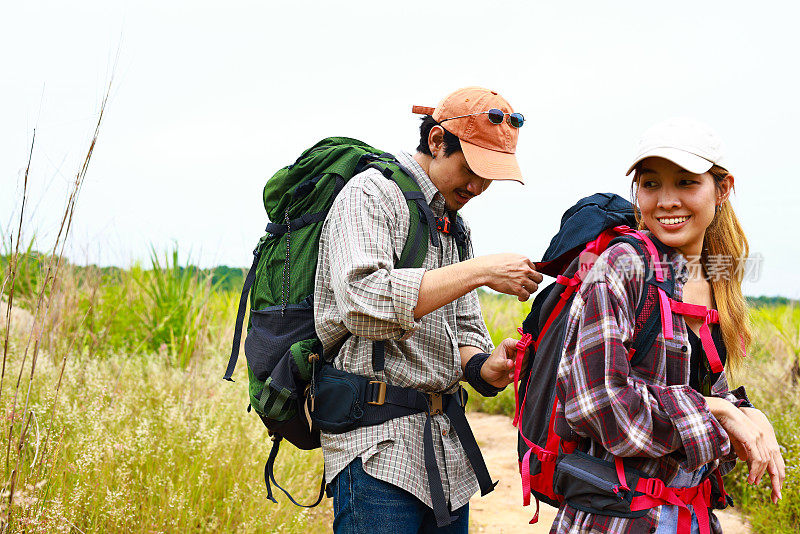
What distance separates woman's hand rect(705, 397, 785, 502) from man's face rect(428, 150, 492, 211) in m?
1.04

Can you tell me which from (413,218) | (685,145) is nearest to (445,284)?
(413,218)

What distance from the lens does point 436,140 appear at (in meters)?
2.38

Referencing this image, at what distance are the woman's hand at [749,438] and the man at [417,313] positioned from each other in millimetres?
605

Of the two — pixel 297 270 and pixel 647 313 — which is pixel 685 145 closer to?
pixel 647 313

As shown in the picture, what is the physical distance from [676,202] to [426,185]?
0.86 metres

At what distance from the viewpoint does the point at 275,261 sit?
2.38 meters

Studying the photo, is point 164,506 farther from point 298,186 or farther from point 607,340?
point 607,340

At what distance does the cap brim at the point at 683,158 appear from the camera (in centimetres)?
172

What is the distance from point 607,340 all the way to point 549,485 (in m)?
0.49

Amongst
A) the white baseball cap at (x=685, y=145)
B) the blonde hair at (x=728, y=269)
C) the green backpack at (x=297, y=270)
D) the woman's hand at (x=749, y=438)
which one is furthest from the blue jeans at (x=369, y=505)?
the white baseball cap at (x=685, y=145)

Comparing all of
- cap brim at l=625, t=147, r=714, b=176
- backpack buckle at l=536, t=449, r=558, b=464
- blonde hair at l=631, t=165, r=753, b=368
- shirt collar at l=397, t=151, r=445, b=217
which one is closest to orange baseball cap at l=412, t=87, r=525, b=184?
shirt collar at l=397, t=151, r=445, b=217

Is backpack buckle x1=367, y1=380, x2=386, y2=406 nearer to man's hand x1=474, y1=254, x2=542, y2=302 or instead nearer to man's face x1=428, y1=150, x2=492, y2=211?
man's hand x1=474, y1=254, x2=542, y2=302

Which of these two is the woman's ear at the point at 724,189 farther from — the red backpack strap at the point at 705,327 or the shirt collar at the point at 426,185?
the shirt collar at the point at 426,185

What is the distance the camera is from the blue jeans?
6.77 ft
